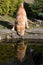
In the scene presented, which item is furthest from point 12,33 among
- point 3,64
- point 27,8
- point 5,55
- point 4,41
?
point 27,8

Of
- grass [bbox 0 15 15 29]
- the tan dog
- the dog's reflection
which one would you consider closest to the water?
the dog's reflection

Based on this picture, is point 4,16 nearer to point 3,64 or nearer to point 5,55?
point 5,55

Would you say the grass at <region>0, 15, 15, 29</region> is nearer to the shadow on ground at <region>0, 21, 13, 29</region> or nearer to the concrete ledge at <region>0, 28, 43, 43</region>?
the shadow on ground at <region>0, 21, 13, 29</region>

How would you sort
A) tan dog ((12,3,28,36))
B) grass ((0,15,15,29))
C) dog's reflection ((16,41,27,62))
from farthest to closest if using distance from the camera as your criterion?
1. grass ((0,15,15,29))
2. tan dog ((12,3,28,36))
3. dog's reflection ((16,41,27,62))

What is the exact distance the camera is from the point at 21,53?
905 centimetres

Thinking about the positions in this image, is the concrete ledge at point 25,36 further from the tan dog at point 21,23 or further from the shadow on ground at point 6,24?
the shadow on ground at point 6,24

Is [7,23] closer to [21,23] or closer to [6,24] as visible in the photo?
[6,24]

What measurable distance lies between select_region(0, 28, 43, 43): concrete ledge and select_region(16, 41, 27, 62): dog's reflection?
2.07ft

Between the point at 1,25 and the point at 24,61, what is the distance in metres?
4.93

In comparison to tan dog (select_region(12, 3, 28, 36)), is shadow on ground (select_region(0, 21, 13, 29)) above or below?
below

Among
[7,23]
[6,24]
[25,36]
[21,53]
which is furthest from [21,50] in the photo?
[7,23]

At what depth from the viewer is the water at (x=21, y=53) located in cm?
805

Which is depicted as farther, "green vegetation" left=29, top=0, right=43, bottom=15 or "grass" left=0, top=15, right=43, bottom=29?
"green vegetation" left=29, top=0, right=43, bottom=15

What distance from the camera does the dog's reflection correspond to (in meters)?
8.62
